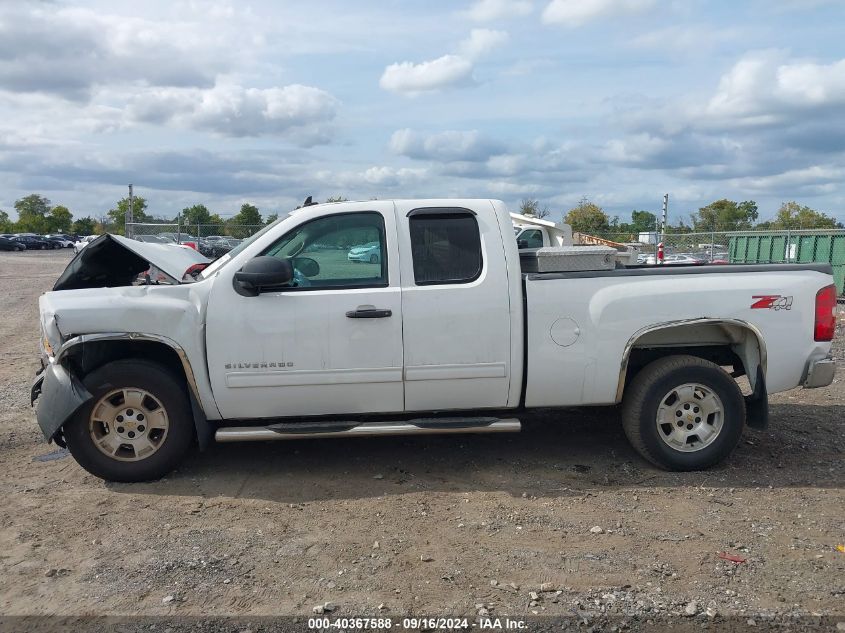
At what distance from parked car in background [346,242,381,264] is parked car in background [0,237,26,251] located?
6300cm

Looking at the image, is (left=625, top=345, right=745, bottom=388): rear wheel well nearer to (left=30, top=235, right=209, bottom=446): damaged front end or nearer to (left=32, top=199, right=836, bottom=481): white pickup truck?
(left=32, top=199, right=836, bottom=481): white pickup truck

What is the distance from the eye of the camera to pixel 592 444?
6.21 metres

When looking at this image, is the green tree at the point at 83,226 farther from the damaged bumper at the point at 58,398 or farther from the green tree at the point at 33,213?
the damaged bumper at the point at 58,398

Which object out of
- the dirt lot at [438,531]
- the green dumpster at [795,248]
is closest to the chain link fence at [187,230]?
the green dumpster at [795,248]

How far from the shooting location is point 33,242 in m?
63.3

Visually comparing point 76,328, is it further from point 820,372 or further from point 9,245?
point 9,245

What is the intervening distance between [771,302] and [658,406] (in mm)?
1079

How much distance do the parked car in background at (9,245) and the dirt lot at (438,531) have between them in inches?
2393

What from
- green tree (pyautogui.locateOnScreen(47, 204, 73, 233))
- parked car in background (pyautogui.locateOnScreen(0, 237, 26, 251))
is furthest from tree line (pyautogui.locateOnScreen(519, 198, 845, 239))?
green tree (pyautogui.locateOnScreen(47, 204, 73, 233))

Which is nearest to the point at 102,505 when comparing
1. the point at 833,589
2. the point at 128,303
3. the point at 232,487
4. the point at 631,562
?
the point at 232,487

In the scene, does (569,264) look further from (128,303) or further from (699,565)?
(128,303)

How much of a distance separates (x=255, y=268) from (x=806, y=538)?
12.4 ft

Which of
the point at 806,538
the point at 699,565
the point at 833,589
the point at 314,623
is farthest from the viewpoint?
A: the point at 806,538

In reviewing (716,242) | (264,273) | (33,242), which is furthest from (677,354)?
(33,242)
